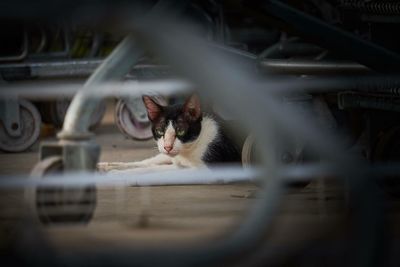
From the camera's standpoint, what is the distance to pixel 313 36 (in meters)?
2.92

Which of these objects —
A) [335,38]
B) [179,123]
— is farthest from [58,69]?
[335,38]

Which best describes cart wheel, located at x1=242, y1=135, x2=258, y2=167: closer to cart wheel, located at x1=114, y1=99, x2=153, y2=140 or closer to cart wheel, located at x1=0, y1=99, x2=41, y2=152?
cart wheel, located at x1=0, y1=99, x2=41, y2=152

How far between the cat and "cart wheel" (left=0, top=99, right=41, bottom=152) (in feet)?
3.84

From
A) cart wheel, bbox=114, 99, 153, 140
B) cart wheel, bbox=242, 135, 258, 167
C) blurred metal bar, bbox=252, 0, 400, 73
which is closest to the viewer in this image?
blurred metal bar, bbox=252, 0, 400, 73

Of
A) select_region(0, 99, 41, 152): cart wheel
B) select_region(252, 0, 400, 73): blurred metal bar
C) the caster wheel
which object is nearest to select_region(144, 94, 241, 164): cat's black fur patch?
select_region(0, 99, 41, 152): cart wheel

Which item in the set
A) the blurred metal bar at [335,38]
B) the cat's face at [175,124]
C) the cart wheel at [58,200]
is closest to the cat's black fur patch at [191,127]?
the cat's face at [175,124]

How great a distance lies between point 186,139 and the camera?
4340mm

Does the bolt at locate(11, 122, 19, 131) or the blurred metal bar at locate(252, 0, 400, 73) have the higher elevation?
the blurred metal bar at locate(252, 0, 400, 73)

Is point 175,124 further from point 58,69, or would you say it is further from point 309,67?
point 58,69

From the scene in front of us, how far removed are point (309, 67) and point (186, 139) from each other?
953mm

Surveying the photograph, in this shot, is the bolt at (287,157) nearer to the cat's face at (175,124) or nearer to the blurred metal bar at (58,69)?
the cat's face at (175,124)

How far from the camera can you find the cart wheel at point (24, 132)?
5.38m

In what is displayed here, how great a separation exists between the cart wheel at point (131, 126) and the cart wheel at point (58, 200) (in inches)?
139

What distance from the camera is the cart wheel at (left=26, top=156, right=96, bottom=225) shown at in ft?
7.30
